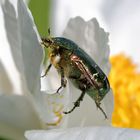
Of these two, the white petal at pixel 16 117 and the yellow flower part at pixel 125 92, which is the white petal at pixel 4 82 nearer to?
the white petal at pixel 16 117

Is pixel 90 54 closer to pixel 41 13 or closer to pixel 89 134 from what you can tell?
pixel 89 134

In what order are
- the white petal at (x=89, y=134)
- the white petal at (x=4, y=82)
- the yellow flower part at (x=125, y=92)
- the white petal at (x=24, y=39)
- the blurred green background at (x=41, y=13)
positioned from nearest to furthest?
the white petal at (x=89, y=134) → the white petal at (x=24, y=39) → the white petal at (x=4, y=82) → the yellow flower part at (x=125, y=92) → the blurred green background at (x=41, y=13)

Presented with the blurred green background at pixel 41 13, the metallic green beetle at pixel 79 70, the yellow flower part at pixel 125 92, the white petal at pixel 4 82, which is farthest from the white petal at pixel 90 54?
the blurred green background at pixel 41 13

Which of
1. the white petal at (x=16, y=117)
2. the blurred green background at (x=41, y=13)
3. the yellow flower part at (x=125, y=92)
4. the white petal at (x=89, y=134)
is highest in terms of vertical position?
the white petal at (x=89, y=134)

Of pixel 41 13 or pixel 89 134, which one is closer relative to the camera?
pixel 89 134

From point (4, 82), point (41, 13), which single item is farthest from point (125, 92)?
point (41, 13)

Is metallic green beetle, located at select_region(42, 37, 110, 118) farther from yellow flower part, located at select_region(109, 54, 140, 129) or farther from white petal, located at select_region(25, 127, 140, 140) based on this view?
yellow flower part, located at select_region(109, 54, 140, 129)
